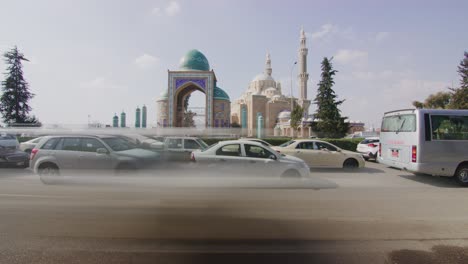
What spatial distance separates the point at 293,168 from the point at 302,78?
4997 centimetres

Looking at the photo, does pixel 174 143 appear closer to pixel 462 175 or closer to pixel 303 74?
pixel 462 175

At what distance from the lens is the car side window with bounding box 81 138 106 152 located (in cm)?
706

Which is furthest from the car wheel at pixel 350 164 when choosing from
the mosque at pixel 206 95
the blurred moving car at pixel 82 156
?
the mosque at pixel 206 95

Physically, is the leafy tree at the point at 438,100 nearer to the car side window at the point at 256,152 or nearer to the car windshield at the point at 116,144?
the car side window at the point at 256,152

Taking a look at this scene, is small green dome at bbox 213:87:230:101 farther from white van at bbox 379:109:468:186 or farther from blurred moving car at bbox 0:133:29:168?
white van at bbox 379:109:468:186

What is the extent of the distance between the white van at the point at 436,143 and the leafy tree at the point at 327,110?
21.0 meters

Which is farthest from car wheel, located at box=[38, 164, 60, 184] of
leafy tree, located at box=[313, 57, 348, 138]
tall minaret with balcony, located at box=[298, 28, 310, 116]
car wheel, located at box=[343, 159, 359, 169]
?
tall minaret with balcony, located at box=[298, 28, 310, 116]

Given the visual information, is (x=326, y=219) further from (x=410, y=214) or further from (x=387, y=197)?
(x=387, y=197)

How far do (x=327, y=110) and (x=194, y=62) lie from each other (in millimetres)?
24745

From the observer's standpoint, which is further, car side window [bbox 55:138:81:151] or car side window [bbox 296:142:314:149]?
car side window [bbox 296:142:314:149]

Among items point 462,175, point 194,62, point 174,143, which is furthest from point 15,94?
point 462,175

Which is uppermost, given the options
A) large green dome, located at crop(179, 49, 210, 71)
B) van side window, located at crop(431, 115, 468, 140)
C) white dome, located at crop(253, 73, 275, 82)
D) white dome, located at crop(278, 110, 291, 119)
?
white dome, located at crop(253, 73, 275, 82)

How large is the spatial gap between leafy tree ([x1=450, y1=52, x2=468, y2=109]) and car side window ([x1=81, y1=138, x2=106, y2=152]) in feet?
131

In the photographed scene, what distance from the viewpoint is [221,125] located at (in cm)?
4297
